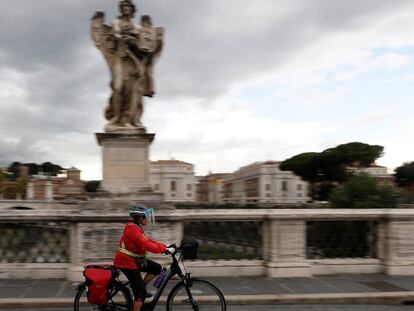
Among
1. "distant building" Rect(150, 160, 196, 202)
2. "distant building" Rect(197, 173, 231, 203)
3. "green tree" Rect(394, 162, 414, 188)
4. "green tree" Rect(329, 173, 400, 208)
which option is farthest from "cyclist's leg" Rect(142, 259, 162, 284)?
"distant building" Rect(197, 173, 231, 203)

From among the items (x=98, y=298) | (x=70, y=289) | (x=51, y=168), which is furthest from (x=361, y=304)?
(x=51, y=168)

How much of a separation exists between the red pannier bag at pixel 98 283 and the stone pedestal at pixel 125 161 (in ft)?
10.3

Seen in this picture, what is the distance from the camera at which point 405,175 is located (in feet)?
278

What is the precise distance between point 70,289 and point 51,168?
519 feet

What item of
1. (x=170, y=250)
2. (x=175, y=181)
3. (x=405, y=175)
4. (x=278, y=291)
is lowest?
(x=278, y=291)

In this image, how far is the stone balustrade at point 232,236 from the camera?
8562mm

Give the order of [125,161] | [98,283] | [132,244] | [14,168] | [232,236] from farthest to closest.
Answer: [14,168] → [232,236] → [125,161] → [132,244] → [98,283]

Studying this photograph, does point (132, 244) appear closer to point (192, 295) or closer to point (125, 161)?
point (192, 295)

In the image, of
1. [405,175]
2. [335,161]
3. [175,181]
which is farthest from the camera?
[175,181]

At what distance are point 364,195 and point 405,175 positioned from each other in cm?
7951

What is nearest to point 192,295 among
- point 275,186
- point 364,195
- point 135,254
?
point 135,254

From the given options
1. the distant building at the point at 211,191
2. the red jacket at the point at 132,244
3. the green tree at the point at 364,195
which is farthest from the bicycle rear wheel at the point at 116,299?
the distant building at the point at 211,191

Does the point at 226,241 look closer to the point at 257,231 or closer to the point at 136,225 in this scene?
the point at 257,231

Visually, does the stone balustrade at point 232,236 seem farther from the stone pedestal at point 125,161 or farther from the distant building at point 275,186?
the distant building at point 275,186
